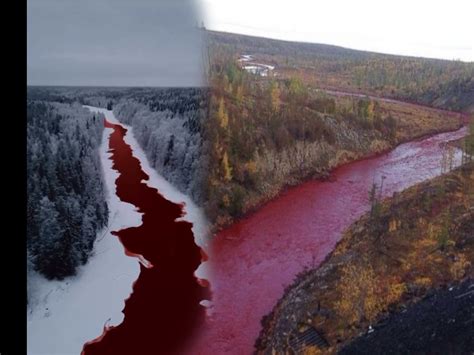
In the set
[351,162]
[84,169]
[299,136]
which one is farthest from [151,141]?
[351,162]

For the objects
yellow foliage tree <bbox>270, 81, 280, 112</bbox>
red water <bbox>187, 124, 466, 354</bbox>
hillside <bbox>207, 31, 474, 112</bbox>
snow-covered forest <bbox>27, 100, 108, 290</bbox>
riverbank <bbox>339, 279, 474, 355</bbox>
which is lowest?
riverbank <bbox>339, 279, 474, 355</bbox>

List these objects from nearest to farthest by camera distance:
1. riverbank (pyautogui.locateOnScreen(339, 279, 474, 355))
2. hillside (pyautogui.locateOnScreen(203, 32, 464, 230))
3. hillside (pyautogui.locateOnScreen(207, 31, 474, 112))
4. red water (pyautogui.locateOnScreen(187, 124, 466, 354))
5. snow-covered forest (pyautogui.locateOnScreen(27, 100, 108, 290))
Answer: snow-covered forest (pyautogui.locateOnScreen(27, 100, 108, 290))
riverbank (pyautogui.locateOnScreen(339, 279, 474, 355))
red water (pyautogui.locateOnScreen(187, 124, 466, 354))
hillside (pyautogui.locateOnScreen(203, 32, 464, 230))
hillside (pyautogui.locateOnScreen(207, 31, 474, 112))

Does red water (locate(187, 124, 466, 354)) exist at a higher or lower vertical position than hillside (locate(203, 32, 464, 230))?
lower

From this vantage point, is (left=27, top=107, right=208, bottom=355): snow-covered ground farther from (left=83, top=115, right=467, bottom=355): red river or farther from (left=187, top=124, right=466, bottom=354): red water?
(left=187, top=124, right=466, bottom=354): red water

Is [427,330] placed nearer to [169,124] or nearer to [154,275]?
[154,275]

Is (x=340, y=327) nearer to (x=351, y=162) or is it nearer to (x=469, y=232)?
(x=469, y=232)

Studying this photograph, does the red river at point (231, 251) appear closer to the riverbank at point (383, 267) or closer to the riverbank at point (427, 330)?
the riverbank at point (383, 267)

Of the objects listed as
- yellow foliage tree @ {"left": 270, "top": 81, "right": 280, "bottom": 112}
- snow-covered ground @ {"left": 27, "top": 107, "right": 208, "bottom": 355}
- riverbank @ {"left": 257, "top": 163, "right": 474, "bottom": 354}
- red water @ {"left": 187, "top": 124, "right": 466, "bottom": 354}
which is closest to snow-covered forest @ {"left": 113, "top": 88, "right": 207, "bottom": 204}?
snow-covered ground @ {"left": 27, "top": 107, "right": 208, "bottom": 355}

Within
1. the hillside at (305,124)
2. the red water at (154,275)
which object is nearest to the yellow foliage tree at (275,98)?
the hillside at (305,124)
